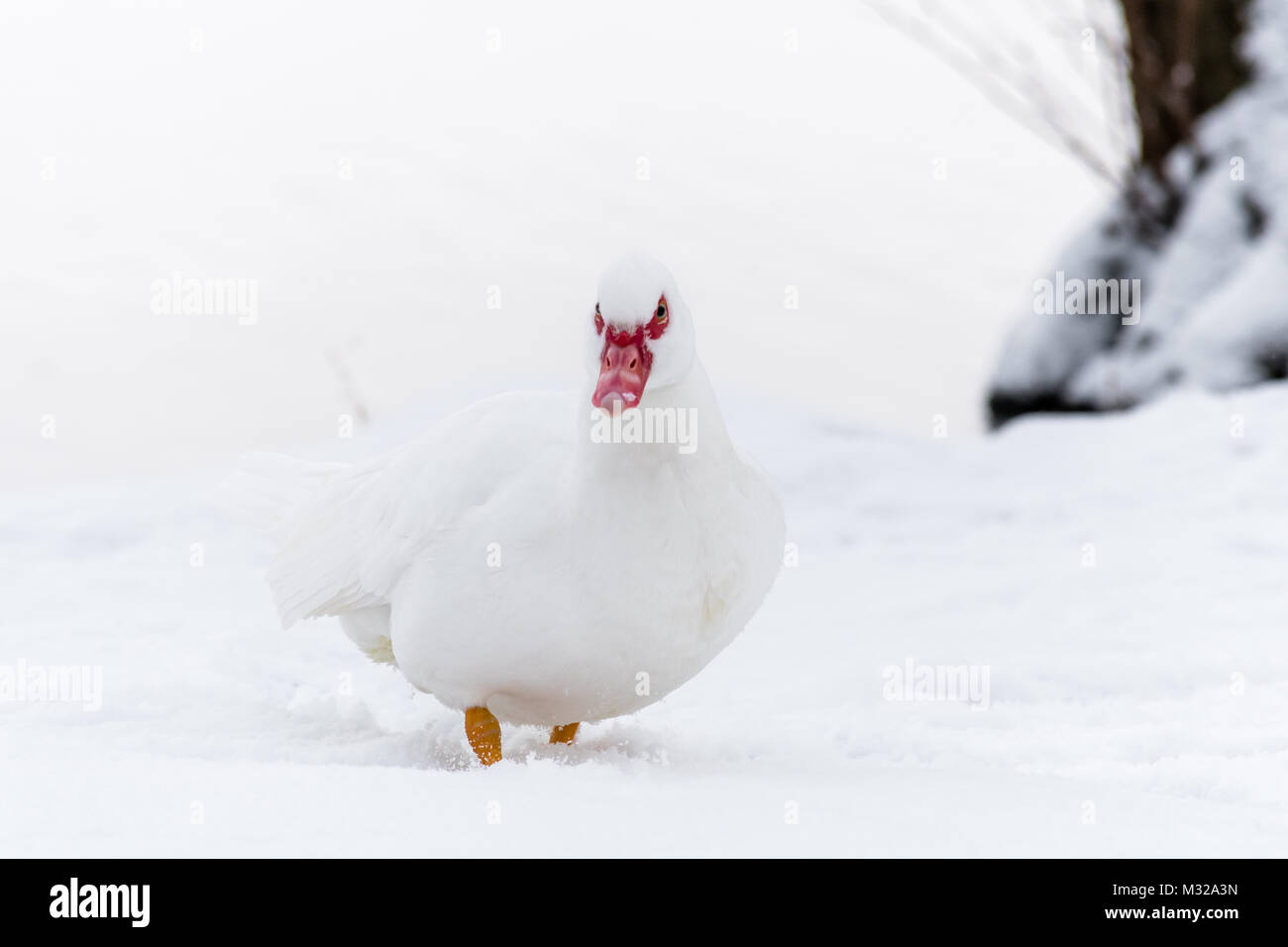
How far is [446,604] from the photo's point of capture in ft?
9.17

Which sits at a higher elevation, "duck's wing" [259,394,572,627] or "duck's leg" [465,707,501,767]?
"duck's wing" [259,394,572,627]

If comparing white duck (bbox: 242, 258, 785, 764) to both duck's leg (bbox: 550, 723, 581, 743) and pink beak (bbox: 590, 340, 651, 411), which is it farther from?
duck's leg (bbox: 550, 723, 581, 743)

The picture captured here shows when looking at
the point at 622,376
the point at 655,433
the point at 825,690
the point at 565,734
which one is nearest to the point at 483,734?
the point at 565,734

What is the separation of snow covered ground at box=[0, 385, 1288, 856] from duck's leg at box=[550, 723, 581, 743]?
6cm

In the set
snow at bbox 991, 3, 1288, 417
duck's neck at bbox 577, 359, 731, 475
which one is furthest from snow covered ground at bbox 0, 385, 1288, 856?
snow at bbox 991, 3, 1288, 417

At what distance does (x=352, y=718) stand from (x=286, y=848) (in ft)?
4.56

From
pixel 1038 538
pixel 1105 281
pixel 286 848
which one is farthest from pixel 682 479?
pixel 1105 281

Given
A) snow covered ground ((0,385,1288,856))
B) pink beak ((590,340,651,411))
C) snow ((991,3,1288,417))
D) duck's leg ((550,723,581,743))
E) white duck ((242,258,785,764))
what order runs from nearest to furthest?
snow covered ground ((0,385,1288,856))
pink beak ((590,340,651,411))
white duck ((242,258,785,764))
duck's leg ((550,723,581,743))
snow ((991,3,1288,417))

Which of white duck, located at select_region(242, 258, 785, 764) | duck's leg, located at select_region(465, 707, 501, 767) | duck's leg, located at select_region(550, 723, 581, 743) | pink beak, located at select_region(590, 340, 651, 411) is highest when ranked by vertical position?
pink beak, located at select_region(590, 340, 651, 411)

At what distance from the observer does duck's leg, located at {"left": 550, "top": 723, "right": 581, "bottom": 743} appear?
329 cm

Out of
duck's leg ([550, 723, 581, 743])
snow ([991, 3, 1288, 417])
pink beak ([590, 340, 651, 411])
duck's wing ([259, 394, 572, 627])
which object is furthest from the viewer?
snow ([991, 3, 1288, 417])

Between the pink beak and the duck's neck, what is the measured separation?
3.4 inches

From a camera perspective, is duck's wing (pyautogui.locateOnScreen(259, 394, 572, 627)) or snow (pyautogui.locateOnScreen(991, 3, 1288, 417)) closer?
duck's wing (pyautogui.locateOnScreen(259, 394, 572, 627))

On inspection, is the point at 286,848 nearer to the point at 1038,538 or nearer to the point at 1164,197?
the point at 1038,538
